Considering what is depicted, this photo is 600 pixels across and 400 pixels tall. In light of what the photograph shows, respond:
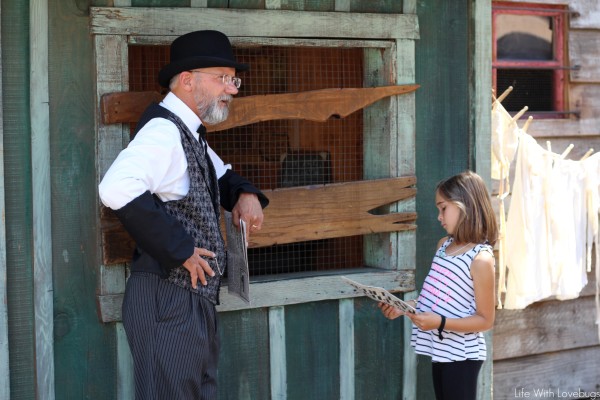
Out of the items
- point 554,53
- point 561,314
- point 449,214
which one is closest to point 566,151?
point 554,53

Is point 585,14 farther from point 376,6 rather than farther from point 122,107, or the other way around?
point 122,107

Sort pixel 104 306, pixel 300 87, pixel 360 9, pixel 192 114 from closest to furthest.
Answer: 1. pixel 192 114
2. pixel 104 306
3. pixel 360 9
4. pixel 300 87

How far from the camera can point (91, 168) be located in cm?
378

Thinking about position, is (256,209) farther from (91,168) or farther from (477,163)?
(477,163)

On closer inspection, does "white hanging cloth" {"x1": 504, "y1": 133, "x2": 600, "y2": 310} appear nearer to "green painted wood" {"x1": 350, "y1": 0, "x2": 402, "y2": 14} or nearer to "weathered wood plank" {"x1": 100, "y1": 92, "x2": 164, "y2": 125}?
"green painted wood" {"x1": 350, "y1": 0, "x2": 402, "y2": 14}

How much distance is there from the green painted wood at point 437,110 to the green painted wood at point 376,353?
0.49ft

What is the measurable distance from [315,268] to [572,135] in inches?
76.7

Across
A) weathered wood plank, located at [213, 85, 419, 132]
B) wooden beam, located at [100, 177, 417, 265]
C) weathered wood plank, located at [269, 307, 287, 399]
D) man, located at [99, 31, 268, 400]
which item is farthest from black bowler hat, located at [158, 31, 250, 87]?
weathered wood plank, located at [269, 307, 287, 399]

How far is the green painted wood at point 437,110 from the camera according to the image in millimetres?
4547

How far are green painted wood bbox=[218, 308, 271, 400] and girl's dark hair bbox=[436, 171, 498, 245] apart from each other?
37.2 inches

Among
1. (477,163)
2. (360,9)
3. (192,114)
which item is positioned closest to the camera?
(192,114)

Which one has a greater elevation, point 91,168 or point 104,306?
point 91,168

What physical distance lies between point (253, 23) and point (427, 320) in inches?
57.1

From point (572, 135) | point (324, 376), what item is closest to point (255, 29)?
point (324, 376)
